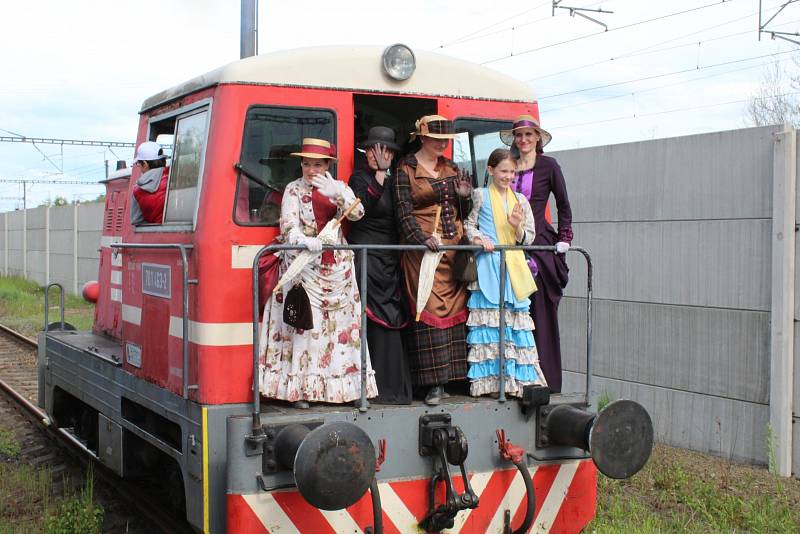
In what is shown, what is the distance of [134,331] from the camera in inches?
231

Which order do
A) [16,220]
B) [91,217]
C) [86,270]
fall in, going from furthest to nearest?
[16,220] → [86,270] → [91,217]

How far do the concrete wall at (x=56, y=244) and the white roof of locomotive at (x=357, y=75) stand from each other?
15857 millimetres

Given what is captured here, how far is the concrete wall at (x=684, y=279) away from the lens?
292 inches

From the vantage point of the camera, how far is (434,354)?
5.00 metres

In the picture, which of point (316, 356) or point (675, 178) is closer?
point (316, 356)

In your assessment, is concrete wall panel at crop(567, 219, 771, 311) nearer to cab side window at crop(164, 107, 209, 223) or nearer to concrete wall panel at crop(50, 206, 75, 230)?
cab side window at crop(164, 107, 209, 223)

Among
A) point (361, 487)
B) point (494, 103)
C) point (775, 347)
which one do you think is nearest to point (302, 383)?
point (361, 487)

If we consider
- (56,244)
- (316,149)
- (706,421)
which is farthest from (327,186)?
(56,244)

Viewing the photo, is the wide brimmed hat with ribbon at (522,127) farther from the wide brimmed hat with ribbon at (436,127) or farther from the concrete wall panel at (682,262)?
the concrete wall panel at (682,262)

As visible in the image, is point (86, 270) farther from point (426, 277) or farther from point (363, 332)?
point (363, 332)

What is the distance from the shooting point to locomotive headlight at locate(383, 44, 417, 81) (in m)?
5.18

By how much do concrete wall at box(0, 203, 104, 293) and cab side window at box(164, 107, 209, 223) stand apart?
15174 mm

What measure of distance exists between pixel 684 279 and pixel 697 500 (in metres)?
2.31

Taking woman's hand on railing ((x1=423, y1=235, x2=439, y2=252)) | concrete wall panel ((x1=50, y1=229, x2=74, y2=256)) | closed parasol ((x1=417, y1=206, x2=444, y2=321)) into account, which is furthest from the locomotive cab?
concrete wall panel ((x1=50, y1=229, x2=74, y2=256))
